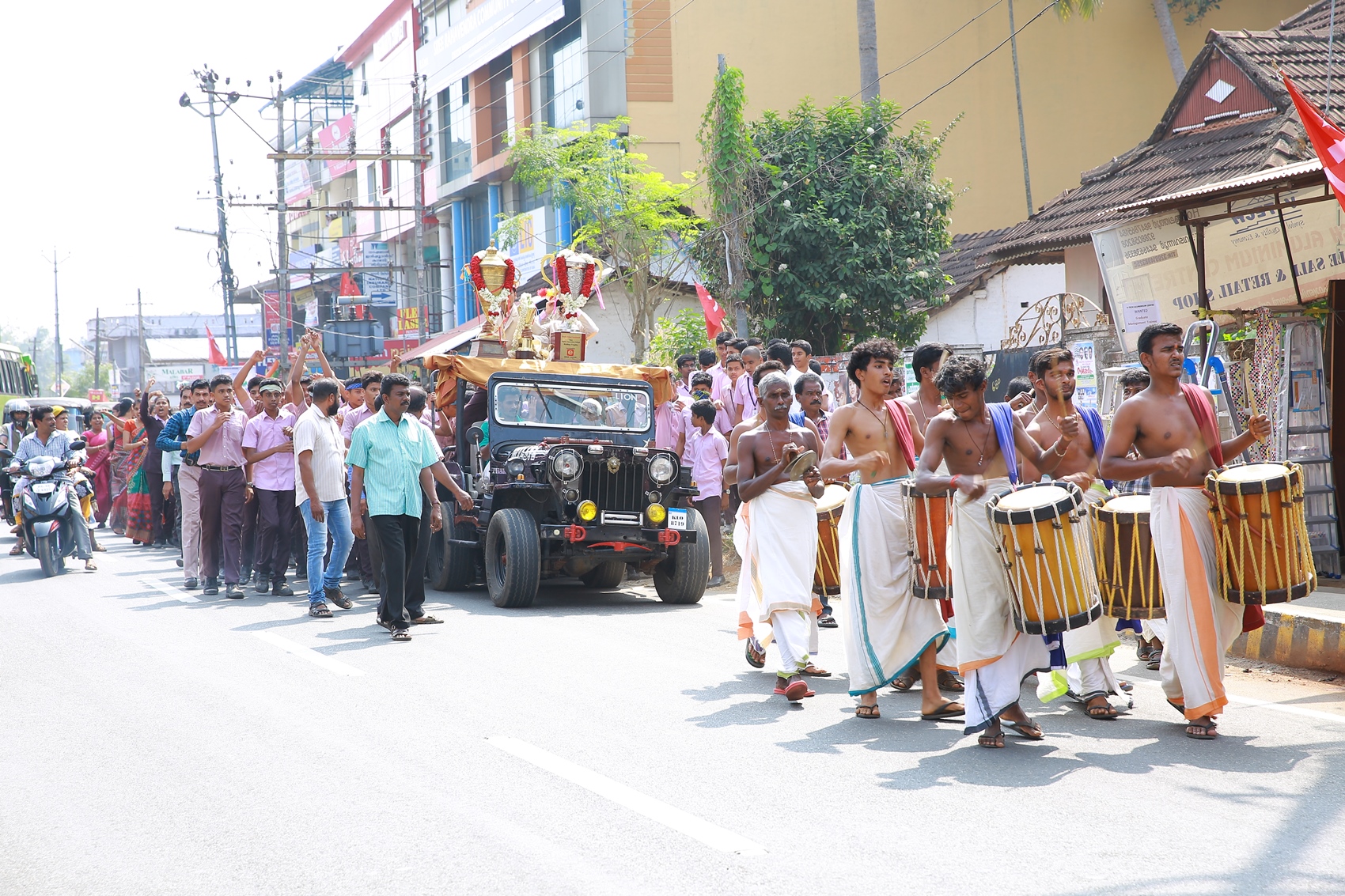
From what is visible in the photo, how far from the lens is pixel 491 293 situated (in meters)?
14.8

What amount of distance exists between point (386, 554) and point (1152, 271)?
879 cm

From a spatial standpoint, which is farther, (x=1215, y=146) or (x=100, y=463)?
(x=100, y=463)

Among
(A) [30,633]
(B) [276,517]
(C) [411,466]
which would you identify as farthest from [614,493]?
(A) [30,633]

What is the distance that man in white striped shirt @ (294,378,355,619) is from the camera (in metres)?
11.1

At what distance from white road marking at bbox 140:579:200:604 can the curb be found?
9.10 meters

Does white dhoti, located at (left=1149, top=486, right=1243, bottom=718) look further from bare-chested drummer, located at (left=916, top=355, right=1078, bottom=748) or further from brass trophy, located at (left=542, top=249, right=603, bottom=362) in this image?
brass trophy, located at (left=542, top=249, right=603, bottom=362)

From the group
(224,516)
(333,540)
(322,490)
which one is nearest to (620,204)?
(224,516)

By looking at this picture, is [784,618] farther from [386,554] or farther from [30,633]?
[30,633]

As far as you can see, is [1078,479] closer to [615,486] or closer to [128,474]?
[615,486]

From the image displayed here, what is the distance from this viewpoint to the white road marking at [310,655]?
27.8 ft

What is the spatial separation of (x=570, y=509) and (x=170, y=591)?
15.4 ft

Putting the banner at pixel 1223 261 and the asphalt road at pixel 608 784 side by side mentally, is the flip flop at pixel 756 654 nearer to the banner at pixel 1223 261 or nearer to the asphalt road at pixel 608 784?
the asphalt road at pixel 608 784

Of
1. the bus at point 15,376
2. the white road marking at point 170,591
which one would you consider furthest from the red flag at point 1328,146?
the bus at point 15,376

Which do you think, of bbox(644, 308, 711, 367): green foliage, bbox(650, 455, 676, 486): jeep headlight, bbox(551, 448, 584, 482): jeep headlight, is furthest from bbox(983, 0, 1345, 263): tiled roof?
bbox(551, 448, 584, 482): jeep headlight
